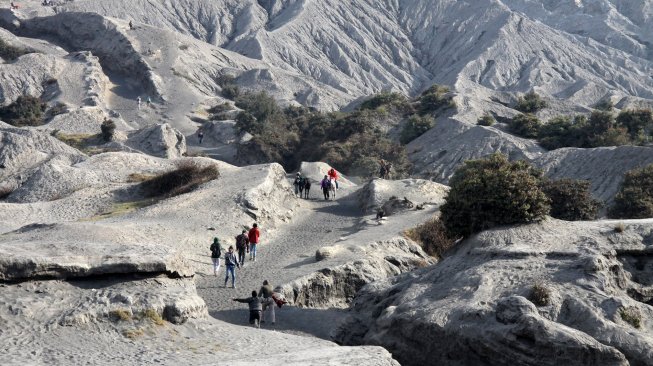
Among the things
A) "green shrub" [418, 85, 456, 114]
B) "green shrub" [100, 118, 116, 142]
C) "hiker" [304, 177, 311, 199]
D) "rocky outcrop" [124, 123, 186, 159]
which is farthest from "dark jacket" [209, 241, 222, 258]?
"green shrub" [418, 85, 456, 114]

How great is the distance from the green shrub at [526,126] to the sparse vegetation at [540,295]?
48456 millimetres

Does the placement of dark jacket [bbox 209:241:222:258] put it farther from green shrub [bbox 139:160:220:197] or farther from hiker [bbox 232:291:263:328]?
green shrub [bbox 139:160:220:197]

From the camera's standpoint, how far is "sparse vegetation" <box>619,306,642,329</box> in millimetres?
15570

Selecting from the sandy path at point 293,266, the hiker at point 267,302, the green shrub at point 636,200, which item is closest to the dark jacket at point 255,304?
the hiker at point 267,302

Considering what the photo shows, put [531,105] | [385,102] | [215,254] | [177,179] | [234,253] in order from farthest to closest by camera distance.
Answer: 1. [531,105]
2. [385,102]
3. [177,179]
4. [234,253]
5. [215,254]

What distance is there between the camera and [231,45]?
14400cm

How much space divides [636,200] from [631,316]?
51.0 ft

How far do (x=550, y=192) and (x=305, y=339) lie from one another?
14.7 metres

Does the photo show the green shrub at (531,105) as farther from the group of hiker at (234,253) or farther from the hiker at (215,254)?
the hiker at (215,254)

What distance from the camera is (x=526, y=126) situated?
210ft

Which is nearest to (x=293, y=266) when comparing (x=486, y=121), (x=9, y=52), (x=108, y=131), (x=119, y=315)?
(x=119, y=315)

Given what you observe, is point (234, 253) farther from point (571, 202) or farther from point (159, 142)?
point (159, 142)

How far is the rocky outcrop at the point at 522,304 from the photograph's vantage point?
1479 cm

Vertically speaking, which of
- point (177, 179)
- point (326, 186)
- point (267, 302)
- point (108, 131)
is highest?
point (108, 131)
